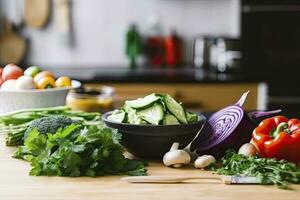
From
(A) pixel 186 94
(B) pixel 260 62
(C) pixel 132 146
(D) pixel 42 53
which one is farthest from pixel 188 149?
(D) pixel 42 53

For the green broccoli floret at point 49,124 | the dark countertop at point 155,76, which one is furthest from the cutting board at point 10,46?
the green broccoli floret at point 49,124

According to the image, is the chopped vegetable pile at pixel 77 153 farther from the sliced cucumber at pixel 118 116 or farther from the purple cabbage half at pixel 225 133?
the purple cabbage half at pixel 225 133

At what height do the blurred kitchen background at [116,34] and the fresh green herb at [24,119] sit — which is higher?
the blurred kitchen background at [116,34]

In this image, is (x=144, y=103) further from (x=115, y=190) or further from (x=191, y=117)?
(x=115, y=190)

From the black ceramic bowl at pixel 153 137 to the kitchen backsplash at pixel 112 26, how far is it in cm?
298

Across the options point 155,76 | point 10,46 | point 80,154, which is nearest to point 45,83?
point 80,154

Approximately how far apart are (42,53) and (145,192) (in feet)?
11.3

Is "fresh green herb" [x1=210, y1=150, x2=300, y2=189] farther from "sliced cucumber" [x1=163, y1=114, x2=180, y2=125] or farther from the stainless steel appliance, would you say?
the stainless steel appliance

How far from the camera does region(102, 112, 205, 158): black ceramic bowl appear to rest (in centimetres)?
178

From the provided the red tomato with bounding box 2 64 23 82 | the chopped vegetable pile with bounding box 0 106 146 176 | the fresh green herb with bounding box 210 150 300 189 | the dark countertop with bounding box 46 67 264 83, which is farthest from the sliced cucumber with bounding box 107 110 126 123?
the dark countertop with bounding box 46 67 264 83

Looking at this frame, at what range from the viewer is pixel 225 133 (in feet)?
6.01

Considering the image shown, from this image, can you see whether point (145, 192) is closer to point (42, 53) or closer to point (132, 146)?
point (132, 146)

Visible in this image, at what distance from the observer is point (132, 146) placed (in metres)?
1.81

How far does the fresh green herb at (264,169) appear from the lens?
1.55 meters
